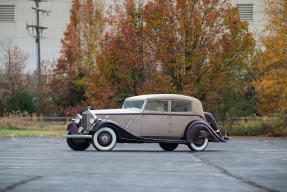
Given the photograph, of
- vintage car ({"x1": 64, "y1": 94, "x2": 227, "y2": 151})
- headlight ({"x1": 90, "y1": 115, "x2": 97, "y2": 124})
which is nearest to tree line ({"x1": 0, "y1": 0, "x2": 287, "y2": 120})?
vintage car ({"x1": 64, "y1": 94, "x2": 227, "y2": 151})

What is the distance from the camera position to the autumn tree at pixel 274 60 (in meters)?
26.4

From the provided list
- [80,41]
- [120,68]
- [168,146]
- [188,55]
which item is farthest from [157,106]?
[80,41]

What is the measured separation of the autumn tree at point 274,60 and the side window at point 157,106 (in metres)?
11.1

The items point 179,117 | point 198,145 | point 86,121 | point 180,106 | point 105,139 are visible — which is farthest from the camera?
point 180,106

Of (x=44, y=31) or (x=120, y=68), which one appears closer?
(x=120, y=68)

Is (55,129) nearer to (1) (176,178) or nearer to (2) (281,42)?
(2) (281,42)

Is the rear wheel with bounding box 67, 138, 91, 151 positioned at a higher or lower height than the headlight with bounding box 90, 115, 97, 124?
lower

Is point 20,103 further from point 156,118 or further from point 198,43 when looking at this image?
point 156,118

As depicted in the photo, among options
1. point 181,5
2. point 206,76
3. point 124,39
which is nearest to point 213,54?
point 206,76

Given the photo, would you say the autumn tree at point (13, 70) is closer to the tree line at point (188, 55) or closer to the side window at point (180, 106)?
the tree line at point (188, 55)

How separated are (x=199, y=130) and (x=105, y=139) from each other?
2966 millimetres

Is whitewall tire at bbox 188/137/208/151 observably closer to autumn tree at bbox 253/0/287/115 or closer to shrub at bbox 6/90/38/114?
autumn tree at bbox 253/0/287/115

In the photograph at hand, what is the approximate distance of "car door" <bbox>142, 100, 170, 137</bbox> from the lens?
16.0 meters

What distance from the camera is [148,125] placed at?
52.5 feet
